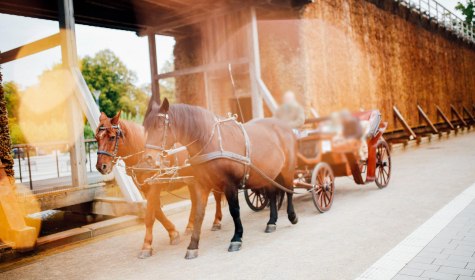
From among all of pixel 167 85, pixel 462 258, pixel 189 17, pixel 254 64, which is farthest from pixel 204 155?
pixel 167 85

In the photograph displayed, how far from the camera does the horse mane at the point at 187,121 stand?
3906 millimetres

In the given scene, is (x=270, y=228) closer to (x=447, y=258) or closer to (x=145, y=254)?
(x=145, y=254)

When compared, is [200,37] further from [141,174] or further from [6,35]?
[141,174]

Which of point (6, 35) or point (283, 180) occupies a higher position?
point (6, 35)

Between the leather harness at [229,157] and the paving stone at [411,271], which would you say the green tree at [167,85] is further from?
the paving stone at [411,271]

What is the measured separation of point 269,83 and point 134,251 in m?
7.58

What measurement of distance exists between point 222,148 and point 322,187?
2235mm

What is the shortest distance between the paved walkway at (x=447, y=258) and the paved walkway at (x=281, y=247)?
13cm

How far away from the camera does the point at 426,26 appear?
2042cm

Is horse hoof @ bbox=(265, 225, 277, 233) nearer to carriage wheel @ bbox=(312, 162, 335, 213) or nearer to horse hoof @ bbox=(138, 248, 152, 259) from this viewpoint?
carriage wheel @ bbox=(312, 162, 335, 213)

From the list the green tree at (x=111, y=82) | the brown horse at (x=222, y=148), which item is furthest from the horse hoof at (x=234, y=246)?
the green tree at (x=111, y=82)

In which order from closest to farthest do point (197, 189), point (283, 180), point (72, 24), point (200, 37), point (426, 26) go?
1. point (197, 189)
2. point (283, 180)
3. point (72, 24)
4. point (200, 37)
5. point (426, 26)

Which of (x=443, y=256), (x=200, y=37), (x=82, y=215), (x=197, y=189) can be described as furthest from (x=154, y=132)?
(x=200, y=37)

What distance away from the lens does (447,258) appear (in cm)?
377
